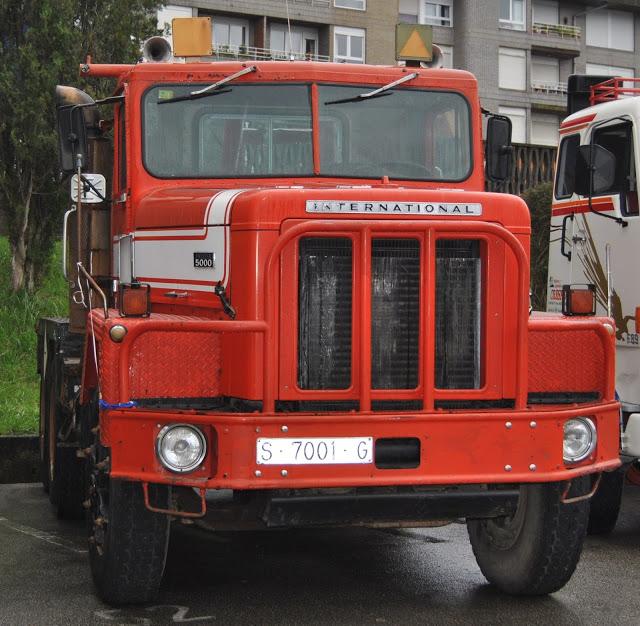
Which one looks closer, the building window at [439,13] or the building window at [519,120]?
the building window at [439,13]

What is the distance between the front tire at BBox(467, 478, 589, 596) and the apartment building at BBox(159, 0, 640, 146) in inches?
1303

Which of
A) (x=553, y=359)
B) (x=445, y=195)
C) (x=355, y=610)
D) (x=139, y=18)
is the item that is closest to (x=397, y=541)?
(x=355, y=610)

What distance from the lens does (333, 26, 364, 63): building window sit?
4319cm

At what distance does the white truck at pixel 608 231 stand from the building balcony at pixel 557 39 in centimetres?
3939

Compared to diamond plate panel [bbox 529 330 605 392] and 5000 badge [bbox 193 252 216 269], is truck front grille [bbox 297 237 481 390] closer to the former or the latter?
diamond plate panel [bbox 529 330 605 392]

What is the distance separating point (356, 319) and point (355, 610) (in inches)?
59.8

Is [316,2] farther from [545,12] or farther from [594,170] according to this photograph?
[594,170]

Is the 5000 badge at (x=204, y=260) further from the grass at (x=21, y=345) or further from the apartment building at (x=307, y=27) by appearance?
the apartment building at (x=307, y=27)

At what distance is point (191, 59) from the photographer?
7.80 m

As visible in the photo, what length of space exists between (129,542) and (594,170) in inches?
172

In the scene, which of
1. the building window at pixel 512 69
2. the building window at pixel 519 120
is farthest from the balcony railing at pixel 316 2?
the building window at pixel 519 120

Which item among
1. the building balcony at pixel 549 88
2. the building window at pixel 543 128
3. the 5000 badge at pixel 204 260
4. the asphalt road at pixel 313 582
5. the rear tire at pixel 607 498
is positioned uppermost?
the building balcony at pixel 549 88

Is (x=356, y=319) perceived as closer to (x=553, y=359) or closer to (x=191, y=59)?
(x=553, y=359)

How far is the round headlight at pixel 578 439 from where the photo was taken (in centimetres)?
609
